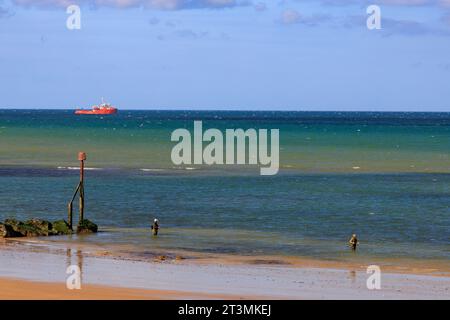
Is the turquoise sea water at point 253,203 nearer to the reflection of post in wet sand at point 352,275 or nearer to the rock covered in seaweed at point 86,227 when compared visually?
the rock covered in seaweed at point 86,227

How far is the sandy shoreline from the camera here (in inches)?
1055

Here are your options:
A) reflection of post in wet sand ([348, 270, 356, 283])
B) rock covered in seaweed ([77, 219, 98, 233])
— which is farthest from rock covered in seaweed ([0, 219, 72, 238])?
reflection of post in wet sand ([348, 270, 356, 283])

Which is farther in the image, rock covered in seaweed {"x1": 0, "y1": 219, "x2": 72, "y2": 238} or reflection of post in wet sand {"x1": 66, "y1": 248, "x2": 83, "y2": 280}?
rock covered in seaweed {"x1": 0, "y1": 219, "x2": 72, "y2": 238}

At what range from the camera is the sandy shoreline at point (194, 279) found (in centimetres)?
2680

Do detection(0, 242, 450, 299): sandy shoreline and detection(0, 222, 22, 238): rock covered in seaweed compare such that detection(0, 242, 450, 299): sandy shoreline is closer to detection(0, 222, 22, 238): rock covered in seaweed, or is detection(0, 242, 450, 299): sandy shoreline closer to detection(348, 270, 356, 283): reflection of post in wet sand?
detection(348, 270, 356, 283): reflection of post in wet sand

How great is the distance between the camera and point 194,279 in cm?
2973

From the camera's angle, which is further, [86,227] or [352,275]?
[86,227]

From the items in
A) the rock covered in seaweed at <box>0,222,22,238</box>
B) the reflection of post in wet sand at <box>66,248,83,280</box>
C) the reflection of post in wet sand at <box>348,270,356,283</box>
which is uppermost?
the rock covered in seaweed at <box>0,222,22,238</box>

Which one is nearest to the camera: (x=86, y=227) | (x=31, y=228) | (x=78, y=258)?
(x=78, y=258)

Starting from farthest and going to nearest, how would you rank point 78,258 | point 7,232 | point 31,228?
point 31,228 → point 7,232 → point 78,258

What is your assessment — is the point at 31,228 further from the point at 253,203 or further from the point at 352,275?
the point at 253,203

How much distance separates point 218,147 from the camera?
119m

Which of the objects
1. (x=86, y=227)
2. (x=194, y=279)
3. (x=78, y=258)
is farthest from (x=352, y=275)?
(x=86, y=227)
